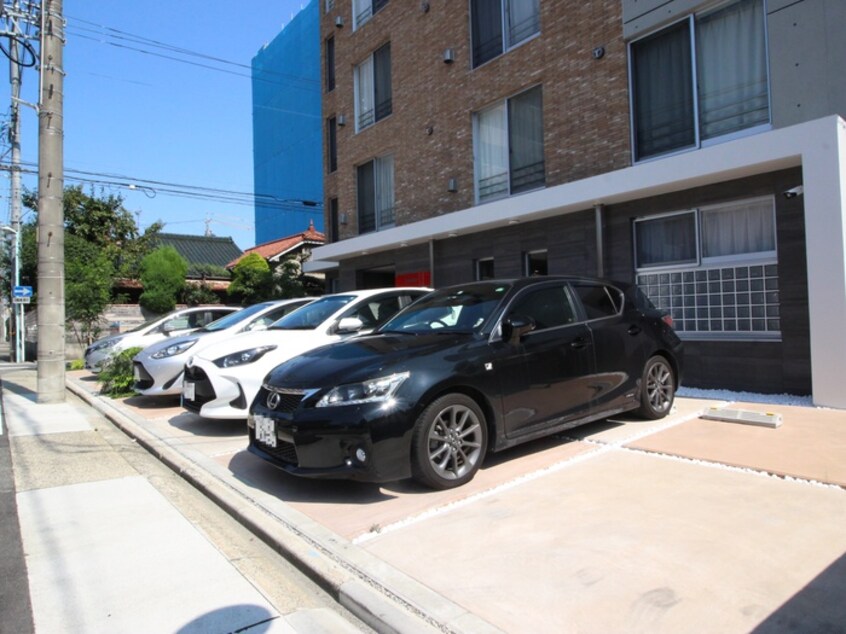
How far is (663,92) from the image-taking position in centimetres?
950

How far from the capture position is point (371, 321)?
298 inches

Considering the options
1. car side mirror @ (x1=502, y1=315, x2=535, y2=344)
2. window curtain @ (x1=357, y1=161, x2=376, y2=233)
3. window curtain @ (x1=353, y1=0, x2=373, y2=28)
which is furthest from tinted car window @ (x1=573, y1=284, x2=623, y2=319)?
window curtain @ (x1=353, y1=0, x2=373, y2=28)

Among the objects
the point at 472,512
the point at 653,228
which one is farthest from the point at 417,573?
the point at 653,228

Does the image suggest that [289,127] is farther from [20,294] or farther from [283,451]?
[283,451]

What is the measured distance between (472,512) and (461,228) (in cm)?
886

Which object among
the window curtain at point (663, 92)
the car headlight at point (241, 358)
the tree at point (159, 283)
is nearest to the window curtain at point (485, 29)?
the window curtain at point (663, 92)

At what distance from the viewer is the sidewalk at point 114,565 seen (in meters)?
2.96

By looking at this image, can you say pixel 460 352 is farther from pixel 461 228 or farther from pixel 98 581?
pixel 461 228

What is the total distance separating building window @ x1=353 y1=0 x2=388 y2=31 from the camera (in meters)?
16.3

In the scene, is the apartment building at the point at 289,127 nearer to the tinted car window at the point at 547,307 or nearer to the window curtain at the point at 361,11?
the window curtain at the point at 361,11

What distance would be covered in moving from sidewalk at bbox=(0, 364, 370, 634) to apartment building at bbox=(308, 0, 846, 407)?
6712mm

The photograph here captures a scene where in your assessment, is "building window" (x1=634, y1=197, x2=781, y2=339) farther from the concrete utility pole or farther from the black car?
the concrete utility pole

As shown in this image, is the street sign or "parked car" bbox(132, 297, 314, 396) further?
the street sign

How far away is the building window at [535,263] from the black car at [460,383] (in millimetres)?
5185
